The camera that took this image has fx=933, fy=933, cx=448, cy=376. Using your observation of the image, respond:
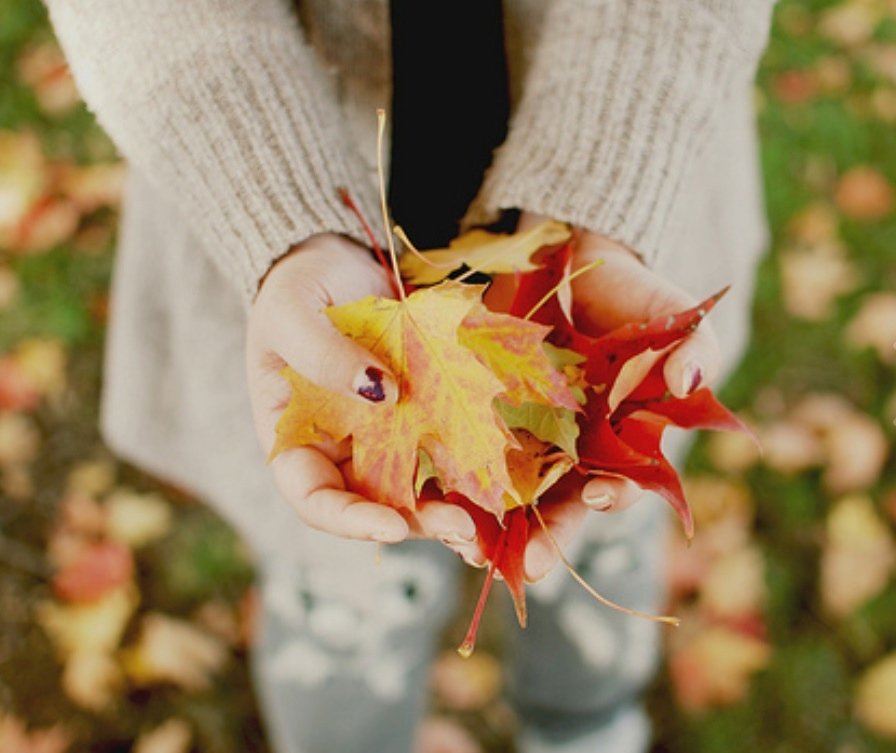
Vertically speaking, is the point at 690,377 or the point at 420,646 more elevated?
the point at 690,377

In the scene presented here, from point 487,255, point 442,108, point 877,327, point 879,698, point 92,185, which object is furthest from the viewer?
point 92,185

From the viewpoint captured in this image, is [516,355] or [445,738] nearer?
[516,355]

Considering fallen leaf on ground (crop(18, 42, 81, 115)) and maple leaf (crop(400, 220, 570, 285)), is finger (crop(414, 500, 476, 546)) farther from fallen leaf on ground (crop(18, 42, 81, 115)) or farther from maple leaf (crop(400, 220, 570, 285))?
fallen leaf on ground (crop(18, 42, 81, 115))

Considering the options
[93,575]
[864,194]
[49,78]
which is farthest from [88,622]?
[864,194]

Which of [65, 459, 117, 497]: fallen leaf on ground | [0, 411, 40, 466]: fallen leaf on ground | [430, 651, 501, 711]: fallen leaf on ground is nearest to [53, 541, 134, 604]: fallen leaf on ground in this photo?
[65, 459, 117, 497]: fallen leaf on ground

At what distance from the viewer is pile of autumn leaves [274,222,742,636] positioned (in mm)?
651

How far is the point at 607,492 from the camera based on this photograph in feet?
2.19

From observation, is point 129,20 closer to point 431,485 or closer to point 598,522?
point 431,485

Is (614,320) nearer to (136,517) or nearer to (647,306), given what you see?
(647,306)

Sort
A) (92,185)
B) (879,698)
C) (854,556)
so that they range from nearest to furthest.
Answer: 1. (879,698)
2. (854,556)
3. (92,185)

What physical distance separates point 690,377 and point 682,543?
1014 millimetres

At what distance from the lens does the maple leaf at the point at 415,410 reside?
2.13 ft

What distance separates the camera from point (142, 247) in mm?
1018

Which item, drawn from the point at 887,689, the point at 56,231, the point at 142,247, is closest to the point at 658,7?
the point at 142,247
